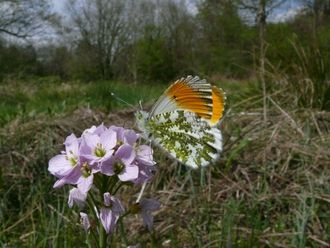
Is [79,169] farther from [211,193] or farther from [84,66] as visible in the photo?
[84,66]

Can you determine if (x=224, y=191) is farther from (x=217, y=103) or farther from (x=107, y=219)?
(x=107, y=219)

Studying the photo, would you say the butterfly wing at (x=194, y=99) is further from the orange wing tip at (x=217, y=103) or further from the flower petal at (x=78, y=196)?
the flower petal at (x=78, y=196)

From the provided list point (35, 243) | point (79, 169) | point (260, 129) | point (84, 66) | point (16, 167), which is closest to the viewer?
point (79, 169)

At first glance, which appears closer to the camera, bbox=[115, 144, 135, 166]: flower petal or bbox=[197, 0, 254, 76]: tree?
bbox=[115, 144, 135, 166]: flower petal

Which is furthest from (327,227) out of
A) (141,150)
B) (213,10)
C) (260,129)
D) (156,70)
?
(213,10)

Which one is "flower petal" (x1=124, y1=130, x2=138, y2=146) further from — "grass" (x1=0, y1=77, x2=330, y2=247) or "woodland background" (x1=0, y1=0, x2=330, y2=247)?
"grass" (x1=0, y1=77, x2=330, y2=247)

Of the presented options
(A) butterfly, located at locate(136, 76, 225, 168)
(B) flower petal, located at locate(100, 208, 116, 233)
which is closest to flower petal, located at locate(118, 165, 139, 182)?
(B) flower petal, located at locate(100, 208, 116, 233)
